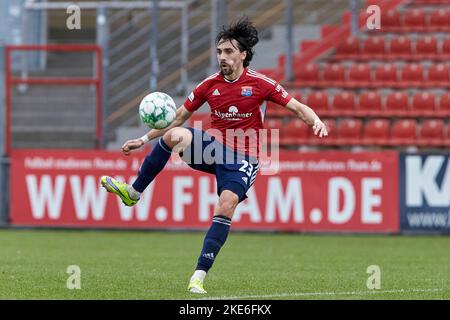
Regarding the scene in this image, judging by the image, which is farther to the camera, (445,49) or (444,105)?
(445,49)

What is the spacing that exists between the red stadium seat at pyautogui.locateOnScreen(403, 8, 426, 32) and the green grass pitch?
6015 millimetres

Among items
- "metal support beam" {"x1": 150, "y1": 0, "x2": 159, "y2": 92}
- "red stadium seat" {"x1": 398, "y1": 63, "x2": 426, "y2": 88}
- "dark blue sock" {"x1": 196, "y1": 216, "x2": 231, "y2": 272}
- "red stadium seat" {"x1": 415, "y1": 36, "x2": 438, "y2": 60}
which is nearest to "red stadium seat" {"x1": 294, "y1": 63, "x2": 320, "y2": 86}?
"red stadium seat" {"x1": 398, "y1": 63, "x2": 426, "y2": 88}

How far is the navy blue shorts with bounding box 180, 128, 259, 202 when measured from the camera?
8984mm

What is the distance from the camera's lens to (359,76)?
20.8 metres

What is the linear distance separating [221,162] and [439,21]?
13.4 m

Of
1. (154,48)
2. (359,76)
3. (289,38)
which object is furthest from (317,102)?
(154,48)

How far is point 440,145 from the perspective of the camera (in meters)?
19.2

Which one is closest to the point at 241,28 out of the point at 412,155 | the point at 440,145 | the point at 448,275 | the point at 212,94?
the point at 212,94

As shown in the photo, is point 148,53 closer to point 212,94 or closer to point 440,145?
point 440,145

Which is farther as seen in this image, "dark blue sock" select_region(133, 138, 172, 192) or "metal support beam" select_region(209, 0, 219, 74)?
"metal support beam" select_region(209, 0, 219, 74)

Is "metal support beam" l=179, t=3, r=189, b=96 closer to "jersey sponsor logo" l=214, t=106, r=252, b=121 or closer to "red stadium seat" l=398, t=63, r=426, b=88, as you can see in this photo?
"red stadium seat" l=398, t=63, r=426, b=88

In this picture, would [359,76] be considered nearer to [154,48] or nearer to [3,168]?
[154,48]

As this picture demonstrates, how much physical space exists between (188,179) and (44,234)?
2.44 m

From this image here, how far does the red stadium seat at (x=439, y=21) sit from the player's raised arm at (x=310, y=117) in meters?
12.8
